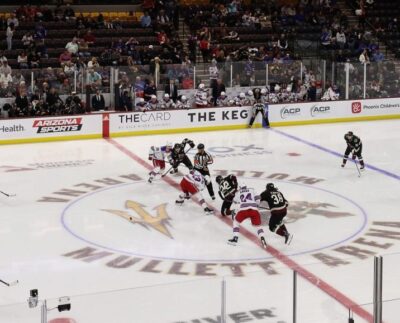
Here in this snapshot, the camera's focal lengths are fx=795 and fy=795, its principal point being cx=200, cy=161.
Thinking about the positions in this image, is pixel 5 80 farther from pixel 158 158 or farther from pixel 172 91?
pixel 158 158

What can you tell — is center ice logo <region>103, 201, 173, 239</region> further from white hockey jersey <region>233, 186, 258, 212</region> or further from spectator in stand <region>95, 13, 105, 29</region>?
spectator in stand <region>95, 13, 105, 29</region>

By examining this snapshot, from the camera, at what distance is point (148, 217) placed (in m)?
13.0

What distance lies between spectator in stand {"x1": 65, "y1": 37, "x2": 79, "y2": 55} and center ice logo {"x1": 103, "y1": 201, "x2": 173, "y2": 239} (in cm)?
1076

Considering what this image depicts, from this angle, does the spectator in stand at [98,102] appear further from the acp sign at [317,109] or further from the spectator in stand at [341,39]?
the spectator in stand at [341,39]

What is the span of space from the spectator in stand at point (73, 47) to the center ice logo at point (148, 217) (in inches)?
424

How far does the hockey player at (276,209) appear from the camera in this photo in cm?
1134

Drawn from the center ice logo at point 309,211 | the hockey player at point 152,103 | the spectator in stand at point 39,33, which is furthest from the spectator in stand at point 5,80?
the center ice logo at point 309,211

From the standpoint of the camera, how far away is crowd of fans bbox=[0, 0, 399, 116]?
21234 millimetres

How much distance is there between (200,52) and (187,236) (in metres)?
14.8

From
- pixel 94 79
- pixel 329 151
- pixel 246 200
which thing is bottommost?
pixel 329 151

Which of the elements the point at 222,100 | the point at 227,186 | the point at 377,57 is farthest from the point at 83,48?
the point at 227,186

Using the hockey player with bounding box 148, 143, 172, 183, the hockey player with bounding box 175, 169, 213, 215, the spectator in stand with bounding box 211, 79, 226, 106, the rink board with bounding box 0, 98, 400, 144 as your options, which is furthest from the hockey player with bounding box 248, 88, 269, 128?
the hockey player with bounding box 175, 169, 213, 215

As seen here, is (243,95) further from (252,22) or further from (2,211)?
(2,211)

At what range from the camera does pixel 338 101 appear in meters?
23.3
